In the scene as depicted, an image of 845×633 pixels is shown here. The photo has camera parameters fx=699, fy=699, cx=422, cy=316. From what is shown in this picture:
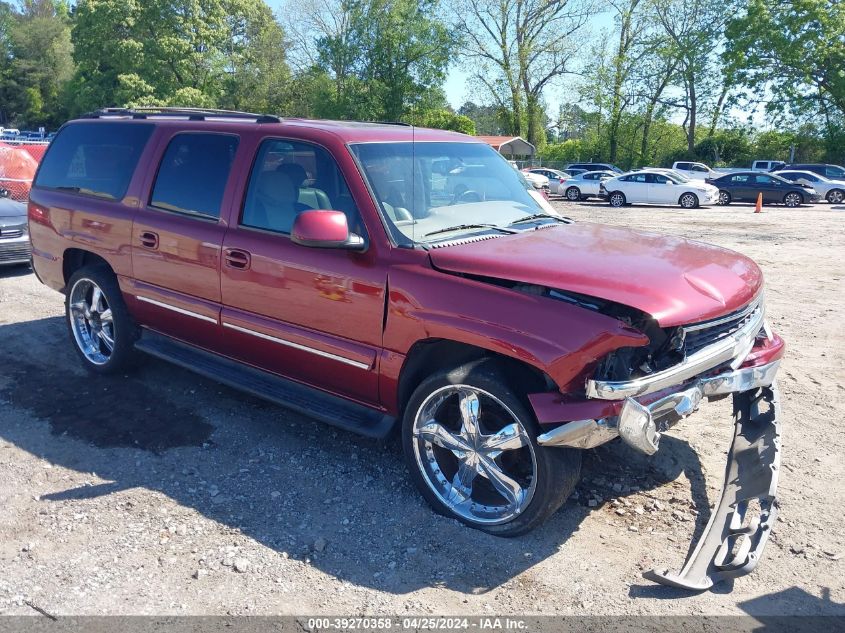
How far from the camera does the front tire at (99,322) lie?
17.5 feet

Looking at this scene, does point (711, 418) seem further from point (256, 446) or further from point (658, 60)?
point (658, 60)

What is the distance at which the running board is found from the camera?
3.86m

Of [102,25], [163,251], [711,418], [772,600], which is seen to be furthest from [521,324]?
[102,25]

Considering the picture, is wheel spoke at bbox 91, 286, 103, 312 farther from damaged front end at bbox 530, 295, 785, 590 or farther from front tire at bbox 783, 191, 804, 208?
front tire at bbox 783, 191, 804, 208

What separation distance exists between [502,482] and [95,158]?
4.11 m

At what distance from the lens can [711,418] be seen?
496 centimetres

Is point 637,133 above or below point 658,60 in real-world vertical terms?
below

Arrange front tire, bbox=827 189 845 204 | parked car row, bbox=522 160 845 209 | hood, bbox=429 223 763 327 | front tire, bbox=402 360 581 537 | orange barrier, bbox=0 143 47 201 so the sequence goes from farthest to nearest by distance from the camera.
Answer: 1. front tire, bbox=827 189 845 204
2. parked car row, bbox=522 160 845 209
3. orange barrier, bbox=0 143 47 201
4. front tire, bbox=402 360 581 537
5. hood, bbox=429 223 763 327

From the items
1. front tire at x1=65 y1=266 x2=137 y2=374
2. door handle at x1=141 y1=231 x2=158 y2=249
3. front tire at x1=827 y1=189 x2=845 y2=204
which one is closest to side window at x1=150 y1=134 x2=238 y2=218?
door handle at x1=141 y1=231 x2=158 y2=249

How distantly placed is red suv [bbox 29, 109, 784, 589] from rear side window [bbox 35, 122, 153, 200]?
40 mm

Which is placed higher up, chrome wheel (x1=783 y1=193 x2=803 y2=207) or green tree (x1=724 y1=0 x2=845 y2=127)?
green tree (x1=724 y1=0 x2=845 y2=127)

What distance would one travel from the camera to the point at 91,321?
224 inches

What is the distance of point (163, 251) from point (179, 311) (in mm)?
423

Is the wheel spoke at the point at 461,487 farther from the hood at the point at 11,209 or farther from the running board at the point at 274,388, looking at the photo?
the hood at the point at 11,209
